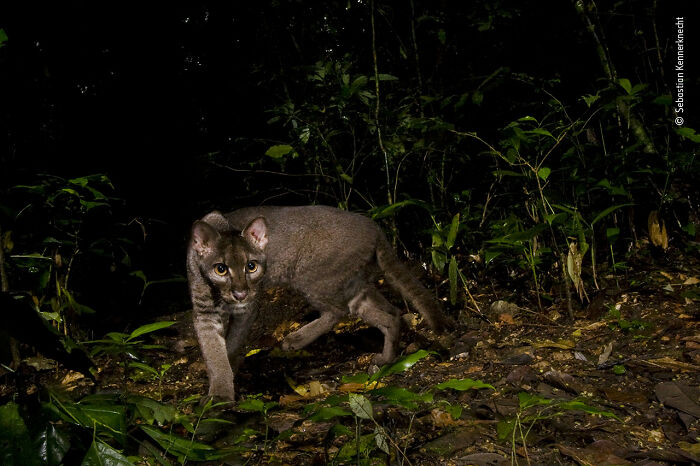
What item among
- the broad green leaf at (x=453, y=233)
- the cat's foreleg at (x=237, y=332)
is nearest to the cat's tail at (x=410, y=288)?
the broad green leaf at (x=453, y=233)

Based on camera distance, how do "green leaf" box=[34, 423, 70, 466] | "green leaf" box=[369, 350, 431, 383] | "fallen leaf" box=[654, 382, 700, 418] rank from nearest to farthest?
"green leaf" box=[34, 423, 70, 466], "green leaf" box=[369, 350, 431, 383], "fallen leaf" box=[654, 382, 700, 418]

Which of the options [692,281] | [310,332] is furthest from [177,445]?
[692,281]

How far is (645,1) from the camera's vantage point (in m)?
5.95

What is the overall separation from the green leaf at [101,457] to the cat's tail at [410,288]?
10.2 feet

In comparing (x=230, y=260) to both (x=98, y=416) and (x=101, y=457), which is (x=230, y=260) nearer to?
(x=98, y=416)

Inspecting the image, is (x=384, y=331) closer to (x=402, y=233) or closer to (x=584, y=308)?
(x=584, y=308)

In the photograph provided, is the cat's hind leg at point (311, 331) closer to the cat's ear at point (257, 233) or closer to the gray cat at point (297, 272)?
the gray cat at point (297, 272)

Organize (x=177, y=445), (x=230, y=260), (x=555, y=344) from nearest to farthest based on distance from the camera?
(x=177, y=445)
(x=555, y=344)
(x=230, y=260)

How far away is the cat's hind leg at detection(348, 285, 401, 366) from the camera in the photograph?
13.8 ft

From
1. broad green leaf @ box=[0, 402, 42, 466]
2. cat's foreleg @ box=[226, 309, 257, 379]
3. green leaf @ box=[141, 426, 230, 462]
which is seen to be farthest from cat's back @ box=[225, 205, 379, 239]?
broad green leaf @ box=[0, 402, 42, 466]

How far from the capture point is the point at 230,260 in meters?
4.08

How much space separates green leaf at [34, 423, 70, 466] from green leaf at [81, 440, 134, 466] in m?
0.05

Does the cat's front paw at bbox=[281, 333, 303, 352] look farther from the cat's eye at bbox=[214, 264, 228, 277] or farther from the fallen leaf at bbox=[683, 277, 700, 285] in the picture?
the fallen leaf at bbox=[683, 277, 700, 285]

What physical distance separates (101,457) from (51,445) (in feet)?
0.36
